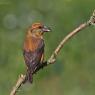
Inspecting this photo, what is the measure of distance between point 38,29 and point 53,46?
16.3 ft

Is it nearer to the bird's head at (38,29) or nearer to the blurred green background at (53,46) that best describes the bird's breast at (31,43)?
the bird's head at (38,29)

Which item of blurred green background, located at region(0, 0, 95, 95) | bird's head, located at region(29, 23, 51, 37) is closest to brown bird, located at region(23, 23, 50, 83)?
bird's head, located at region(29, 23, 51, 37)

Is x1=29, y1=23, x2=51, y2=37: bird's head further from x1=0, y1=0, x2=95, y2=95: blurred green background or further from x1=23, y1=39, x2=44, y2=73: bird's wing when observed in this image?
x1=0, y1=0, x2=95, y2=95: blurred green background

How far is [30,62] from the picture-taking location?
632 centimetres

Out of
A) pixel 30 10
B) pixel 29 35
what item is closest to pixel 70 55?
pixel 30 10

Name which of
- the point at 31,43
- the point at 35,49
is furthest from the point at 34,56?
the point at 31,43

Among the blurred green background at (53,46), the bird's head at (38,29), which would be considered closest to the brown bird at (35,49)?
the bird's head at (38,29)

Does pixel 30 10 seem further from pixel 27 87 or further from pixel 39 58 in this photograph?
pixel 39 58

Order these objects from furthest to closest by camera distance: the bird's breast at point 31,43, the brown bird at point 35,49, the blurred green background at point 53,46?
the blurred green background at point 53,46, the bird's breast at point 31,43, the brown bird at point 35,49

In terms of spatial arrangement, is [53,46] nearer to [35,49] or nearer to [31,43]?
[31,43]

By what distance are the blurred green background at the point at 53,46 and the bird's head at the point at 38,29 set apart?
8.84 feet

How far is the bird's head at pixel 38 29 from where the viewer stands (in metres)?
6.41

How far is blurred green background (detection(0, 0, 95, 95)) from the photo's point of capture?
1048 cm

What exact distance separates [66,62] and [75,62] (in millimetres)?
157
